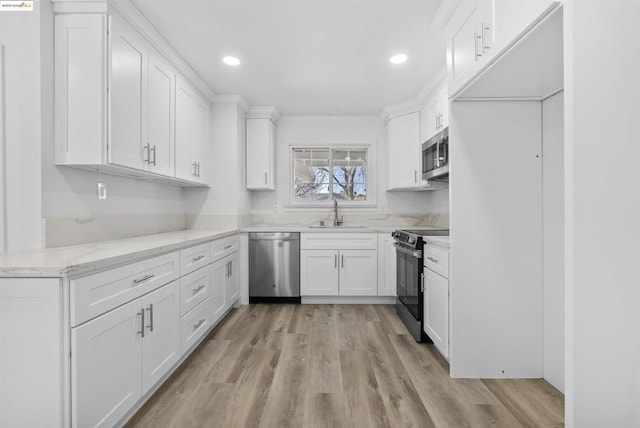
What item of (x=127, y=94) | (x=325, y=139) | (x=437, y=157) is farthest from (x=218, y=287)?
(x=325, y=139)

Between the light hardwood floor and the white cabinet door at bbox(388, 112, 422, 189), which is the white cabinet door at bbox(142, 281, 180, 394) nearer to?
the light hardwood floor

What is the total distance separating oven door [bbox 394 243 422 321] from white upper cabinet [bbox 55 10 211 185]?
2.28 metres

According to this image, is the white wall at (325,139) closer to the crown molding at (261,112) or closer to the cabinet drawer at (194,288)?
the crown molding at (261,112)

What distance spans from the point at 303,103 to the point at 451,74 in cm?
218

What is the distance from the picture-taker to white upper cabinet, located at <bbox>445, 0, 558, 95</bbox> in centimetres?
130

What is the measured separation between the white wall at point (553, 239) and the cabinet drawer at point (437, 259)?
1.95ft

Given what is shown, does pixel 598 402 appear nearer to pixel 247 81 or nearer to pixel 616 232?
pixel 616 232

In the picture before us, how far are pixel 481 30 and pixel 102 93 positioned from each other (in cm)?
221

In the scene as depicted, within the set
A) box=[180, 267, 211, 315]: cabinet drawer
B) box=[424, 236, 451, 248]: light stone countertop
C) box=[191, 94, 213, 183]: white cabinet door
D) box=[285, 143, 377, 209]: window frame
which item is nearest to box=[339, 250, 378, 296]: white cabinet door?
box=[285, 143, 377, 209]: window frame

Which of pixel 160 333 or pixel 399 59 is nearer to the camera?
pixel 160 333

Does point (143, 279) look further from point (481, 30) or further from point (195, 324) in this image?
point (481, 30)

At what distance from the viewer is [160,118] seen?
2588 mm

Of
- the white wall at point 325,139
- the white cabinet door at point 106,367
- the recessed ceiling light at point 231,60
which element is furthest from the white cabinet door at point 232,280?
the recessed ceiling light at point 231,60

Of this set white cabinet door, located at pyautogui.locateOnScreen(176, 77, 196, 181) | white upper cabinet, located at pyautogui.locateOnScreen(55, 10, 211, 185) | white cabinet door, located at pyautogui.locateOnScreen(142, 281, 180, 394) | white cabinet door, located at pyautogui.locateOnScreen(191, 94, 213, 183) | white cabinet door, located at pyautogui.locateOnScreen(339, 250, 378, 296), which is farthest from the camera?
white cabinet door, located at pyautogui.locateOnScreen(339, 250, 378, 296)
